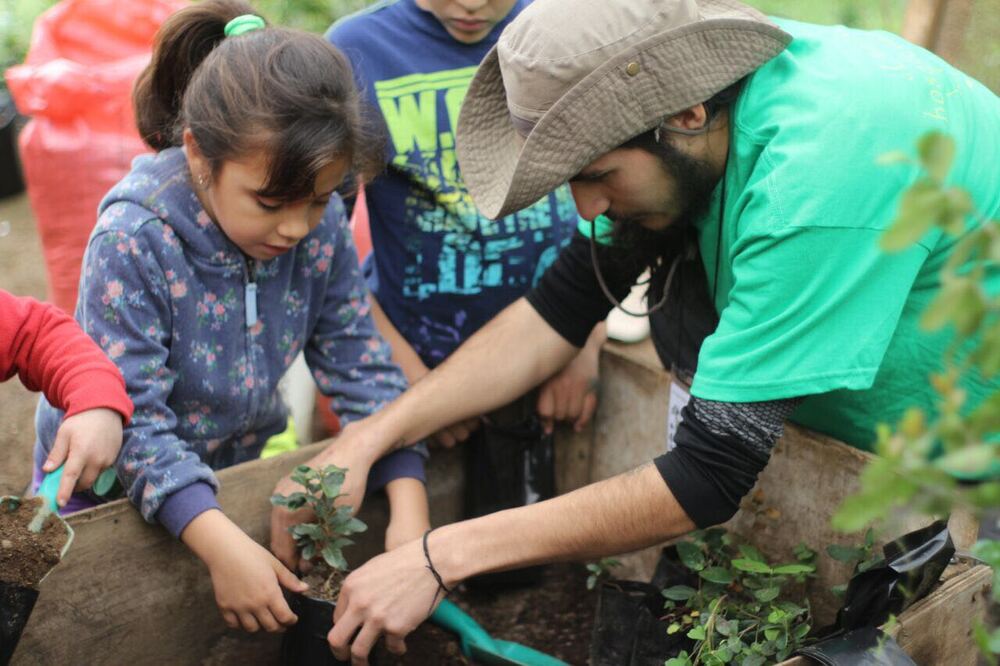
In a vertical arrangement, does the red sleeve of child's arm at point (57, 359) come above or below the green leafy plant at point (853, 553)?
above

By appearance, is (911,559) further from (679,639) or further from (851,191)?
(851,191)

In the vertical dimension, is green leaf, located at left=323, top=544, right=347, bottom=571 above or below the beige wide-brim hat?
below

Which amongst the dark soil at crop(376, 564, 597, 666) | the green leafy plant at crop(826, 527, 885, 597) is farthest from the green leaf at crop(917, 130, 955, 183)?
the dark soil at crop(376, 564, 597, 666)

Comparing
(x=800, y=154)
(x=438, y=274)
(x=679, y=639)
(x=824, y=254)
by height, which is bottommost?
(x=679, y=639)

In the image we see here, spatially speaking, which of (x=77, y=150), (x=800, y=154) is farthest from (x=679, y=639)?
(x=77, y=150)

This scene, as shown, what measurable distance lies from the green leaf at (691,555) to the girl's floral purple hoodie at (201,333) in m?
0.60

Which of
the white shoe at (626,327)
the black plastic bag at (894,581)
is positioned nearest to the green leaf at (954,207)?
the black plastic bag at (894,581)

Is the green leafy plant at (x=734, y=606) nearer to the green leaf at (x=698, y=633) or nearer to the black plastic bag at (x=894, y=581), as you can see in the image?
the green leaf at (x=698, y=633)

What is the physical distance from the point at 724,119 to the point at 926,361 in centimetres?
54

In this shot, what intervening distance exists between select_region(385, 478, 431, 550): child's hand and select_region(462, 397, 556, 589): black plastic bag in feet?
0.93

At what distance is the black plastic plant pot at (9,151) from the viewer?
4984 mm

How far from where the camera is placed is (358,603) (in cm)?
173

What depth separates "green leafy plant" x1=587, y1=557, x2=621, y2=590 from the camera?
214cm

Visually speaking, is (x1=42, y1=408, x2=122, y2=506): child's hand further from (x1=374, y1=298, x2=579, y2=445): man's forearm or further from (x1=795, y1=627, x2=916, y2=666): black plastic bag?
(x1=795, y1=627, x2=916, y2=666): black plastic bag
